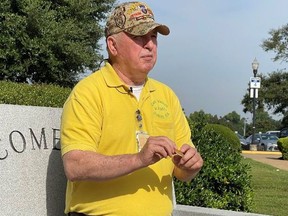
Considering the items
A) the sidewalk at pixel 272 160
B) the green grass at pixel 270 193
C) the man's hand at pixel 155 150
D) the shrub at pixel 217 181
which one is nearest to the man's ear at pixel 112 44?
the man's hand at pixel 155 150

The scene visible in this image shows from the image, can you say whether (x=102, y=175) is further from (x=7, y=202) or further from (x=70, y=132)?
(x=7, y=202)

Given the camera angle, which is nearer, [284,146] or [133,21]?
[133,21]

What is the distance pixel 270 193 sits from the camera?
1023cm

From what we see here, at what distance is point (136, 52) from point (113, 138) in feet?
1.36

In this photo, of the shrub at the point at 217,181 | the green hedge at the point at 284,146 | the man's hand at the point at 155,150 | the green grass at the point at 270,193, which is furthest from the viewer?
the green hedge at the point at 284,146

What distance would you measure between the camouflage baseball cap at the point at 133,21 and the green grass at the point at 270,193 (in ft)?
17.9

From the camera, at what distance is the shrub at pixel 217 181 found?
5430mm

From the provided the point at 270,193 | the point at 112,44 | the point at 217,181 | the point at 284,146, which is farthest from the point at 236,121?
the point at 112,44

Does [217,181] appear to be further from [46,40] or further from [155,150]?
[46,40]

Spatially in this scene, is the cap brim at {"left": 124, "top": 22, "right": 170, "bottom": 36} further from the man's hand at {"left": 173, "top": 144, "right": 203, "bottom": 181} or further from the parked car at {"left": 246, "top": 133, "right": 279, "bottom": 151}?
the parked car at {"left": 246, "top": 133, "right": 279, "bottom": 151}

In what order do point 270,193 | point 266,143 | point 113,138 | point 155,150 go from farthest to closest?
point 266,143 → point 270,193 → point 113,138 → point 155,150

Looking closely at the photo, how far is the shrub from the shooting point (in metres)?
5.43

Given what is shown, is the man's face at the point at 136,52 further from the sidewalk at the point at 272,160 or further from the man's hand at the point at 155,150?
the sidewalk at the point at 272,160

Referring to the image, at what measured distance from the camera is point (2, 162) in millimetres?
3025
